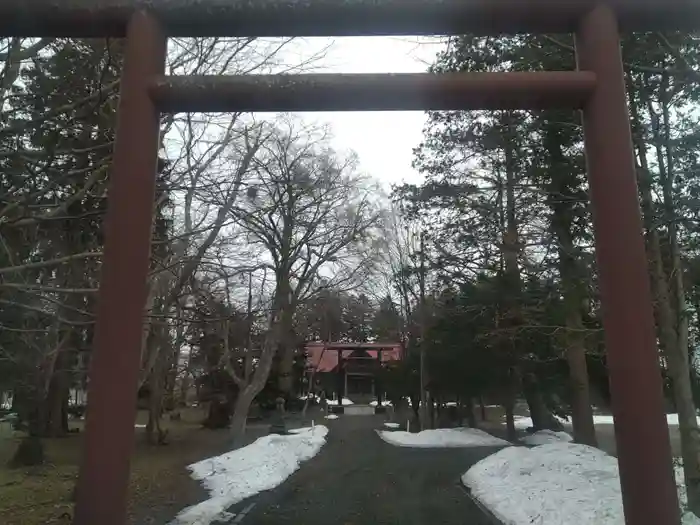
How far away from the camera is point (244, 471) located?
13.7 metres

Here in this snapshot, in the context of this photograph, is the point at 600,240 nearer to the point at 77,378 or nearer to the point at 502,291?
the point at 502,291

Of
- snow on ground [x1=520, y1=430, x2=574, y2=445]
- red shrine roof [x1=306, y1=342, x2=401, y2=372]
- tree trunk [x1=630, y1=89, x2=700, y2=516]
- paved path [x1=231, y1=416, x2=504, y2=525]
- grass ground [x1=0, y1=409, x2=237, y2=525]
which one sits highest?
red shrine roof [x1=306, y1=342, x2=401, y2=372]

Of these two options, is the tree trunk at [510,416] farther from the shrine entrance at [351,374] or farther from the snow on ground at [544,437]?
the shrine entrance at [351,374]

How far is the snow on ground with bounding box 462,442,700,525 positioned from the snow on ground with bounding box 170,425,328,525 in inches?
161

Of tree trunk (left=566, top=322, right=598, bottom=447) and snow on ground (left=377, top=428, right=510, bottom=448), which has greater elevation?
Result: tree trunk (left=566, top=322, right=598, bottom=447)

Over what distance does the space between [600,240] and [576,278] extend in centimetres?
755

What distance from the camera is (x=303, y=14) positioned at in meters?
2.96

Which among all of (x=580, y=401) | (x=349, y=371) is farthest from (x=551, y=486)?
(x=349, y=371)

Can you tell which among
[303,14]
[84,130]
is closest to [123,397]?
[303,14]

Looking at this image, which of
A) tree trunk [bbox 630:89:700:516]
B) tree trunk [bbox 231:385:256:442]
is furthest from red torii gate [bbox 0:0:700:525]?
tree trunk [bbox 231:385:256:442]

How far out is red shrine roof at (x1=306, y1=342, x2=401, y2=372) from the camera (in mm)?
35781

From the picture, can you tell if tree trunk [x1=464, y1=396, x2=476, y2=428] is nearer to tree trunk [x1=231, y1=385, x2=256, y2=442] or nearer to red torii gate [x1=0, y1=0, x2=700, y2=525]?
tree trunk [x1=231, y1=385, x2=256, y2=442]

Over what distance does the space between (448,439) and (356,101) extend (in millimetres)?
19865

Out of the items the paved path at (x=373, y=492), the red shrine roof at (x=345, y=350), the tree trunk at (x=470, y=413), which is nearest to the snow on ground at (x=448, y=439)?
the paved path at (x=373, y=492)
